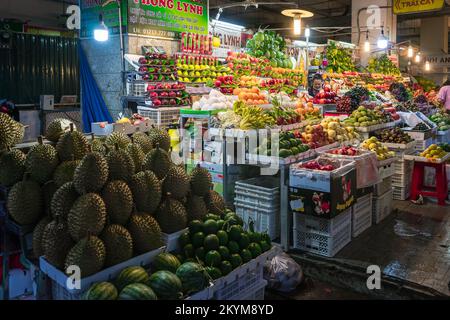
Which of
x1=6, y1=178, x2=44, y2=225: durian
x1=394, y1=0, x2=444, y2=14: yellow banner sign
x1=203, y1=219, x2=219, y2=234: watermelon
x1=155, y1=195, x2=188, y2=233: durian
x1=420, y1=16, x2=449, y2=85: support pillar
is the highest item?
x1=420, y1=16, x2=449, y2=85: support pillar

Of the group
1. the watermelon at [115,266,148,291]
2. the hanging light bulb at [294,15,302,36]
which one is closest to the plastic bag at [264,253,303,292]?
the watermelon at [115,266,148,291]

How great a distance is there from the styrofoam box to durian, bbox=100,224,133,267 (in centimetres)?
4

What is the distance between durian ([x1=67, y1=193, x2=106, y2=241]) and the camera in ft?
7.68

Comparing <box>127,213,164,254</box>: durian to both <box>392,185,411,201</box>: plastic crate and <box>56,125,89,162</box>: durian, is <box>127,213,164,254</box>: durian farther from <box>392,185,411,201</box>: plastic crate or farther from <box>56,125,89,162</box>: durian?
<box>392,185,411,201</box>: plastic crate

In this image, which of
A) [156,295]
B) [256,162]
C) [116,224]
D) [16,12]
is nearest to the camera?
[156,295]

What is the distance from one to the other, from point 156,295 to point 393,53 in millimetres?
16867

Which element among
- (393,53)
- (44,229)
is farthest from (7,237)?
(393,53)

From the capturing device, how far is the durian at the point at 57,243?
240 centimetres

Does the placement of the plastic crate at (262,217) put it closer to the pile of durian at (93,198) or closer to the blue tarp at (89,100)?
the pile of durian at (93,198)

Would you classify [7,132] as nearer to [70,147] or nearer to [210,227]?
[70,147]

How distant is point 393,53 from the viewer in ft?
55.2

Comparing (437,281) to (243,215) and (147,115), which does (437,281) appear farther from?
(147,115)

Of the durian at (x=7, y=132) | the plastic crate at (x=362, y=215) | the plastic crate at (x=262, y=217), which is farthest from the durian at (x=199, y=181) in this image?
the plastic crate at (x=362, y=215)

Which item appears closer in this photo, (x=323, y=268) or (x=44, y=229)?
(x=44, y=229)
